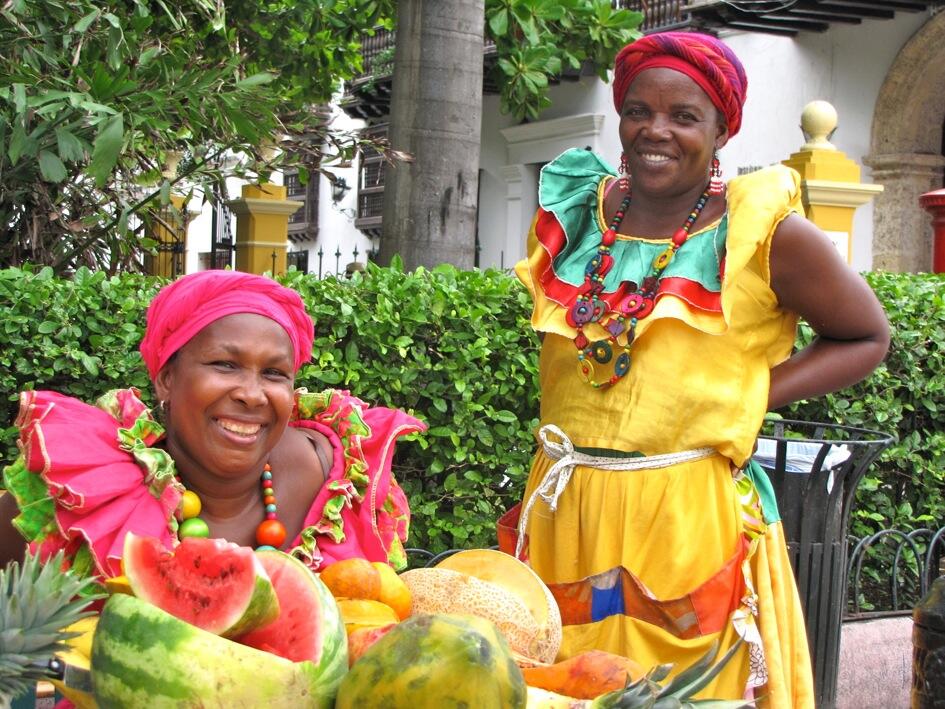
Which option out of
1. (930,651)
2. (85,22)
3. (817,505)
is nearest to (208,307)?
(930,651)

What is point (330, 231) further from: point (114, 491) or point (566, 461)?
point (114, 491)

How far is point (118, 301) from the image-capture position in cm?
441

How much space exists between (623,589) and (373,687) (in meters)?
1.36

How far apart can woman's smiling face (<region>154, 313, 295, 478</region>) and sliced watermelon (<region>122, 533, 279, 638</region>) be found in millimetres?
652

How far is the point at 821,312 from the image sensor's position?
2.66 m

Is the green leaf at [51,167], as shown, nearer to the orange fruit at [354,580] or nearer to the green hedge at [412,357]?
the green hedge at [412,357]

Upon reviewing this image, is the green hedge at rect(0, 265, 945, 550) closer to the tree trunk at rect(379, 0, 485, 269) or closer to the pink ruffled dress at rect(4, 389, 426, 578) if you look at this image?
the tree trunk at rect(379, 0, 485, 269)

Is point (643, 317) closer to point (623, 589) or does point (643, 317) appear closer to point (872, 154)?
point (623, 589)

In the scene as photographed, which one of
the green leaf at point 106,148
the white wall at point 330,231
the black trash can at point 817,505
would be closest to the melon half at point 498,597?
the black trash can at point 817,505

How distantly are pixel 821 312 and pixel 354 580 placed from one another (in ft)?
4.29

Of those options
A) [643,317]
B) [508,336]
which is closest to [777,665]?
[643,317]

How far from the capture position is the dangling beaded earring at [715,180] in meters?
2.76

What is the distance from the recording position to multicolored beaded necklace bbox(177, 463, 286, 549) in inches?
83.7

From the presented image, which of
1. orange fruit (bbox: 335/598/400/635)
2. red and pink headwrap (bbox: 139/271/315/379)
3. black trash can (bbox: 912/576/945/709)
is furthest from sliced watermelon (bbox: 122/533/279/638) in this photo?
black trash can (bbox: 912/576/945/709)
